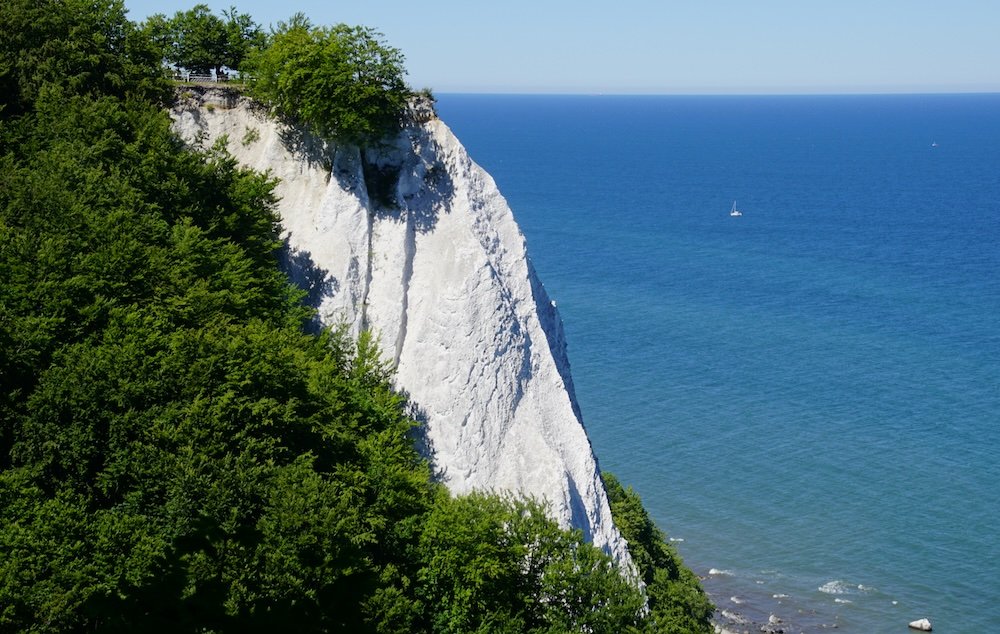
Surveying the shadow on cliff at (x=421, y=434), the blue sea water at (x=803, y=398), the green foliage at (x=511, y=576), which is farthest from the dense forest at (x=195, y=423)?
the blue sea water at (x=803, y=398)

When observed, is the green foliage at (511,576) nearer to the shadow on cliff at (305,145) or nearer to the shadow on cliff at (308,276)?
the shadow on cliff at (308,276)

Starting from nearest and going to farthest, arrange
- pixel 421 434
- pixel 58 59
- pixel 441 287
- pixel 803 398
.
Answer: pixel 421 434, pixel 441 287, pixel 58 59, pixel 803 398

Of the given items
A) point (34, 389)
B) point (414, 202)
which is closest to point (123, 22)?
point (414, 202)

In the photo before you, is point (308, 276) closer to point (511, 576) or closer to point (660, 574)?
point (511, 576)

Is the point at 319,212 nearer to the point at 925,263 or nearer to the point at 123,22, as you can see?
the point at 123,22

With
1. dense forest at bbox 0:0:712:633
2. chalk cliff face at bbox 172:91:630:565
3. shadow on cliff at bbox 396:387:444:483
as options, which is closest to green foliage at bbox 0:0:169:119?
dense forest at bbox 0:0:712:633

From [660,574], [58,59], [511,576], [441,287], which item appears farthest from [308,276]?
[660,574]

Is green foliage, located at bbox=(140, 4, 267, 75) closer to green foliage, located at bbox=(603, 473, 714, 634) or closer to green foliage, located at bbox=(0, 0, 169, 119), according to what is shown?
green foliage, located at bbox=(0, 0, 169, 119)
